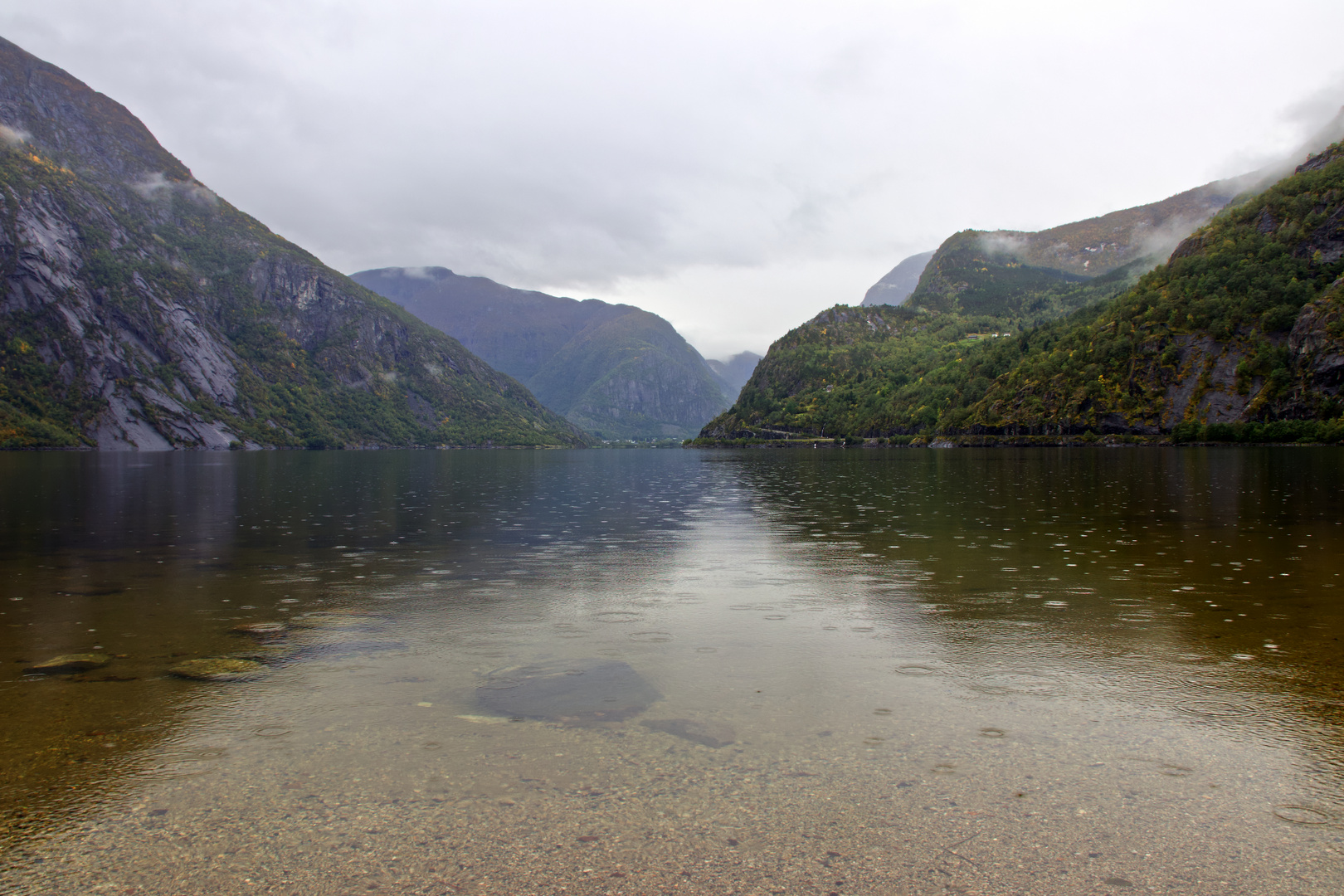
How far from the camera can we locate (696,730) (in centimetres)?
892

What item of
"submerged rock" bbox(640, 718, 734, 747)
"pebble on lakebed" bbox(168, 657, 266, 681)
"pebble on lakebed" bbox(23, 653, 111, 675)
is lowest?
"pebble on lakebed" bbox(168, 657, 266, 681)

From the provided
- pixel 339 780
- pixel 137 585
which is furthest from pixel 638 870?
pixel 137 585

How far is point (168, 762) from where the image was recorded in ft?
26.3

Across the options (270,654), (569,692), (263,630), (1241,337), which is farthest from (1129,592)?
(1241,337)

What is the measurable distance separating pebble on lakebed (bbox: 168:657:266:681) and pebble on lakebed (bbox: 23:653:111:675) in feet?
4.30

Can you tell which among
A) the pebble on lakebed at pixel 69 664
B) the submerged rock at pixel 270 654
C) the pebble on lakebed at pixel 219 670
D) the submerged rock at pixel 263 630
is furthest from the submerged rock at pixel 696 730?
the pebble on lakebed at pixel 69 664

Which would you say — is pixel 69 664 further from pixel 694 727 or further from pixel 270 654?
pixel 694 727

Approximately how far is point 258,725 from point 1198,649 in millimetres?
14369

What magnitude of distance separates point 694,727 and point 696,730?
0.12 meters

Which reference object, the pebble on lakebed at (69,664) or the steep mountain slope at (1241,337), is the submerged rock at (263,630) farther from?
the steep mountain slope at (1241,337)

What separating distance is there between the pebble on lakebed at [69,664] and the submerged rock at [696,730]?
926cm

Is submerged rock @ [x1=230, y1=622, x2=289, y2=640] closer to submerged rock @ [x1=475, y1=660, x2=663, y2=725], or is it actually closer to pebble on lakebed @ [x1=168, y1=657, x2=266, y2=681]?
pebble on lakebed @ [x1=168, y1=657, x2=266, y2=681]

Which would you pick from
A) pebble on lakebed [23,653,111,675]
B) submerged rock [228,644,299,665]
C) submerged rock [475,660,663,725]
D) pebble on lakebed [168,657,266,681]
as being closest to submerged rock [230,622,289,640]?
submerged rock [228,644,299,665]

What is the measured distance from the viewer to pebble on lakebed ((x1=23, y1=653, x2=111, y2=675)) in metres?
11.3
